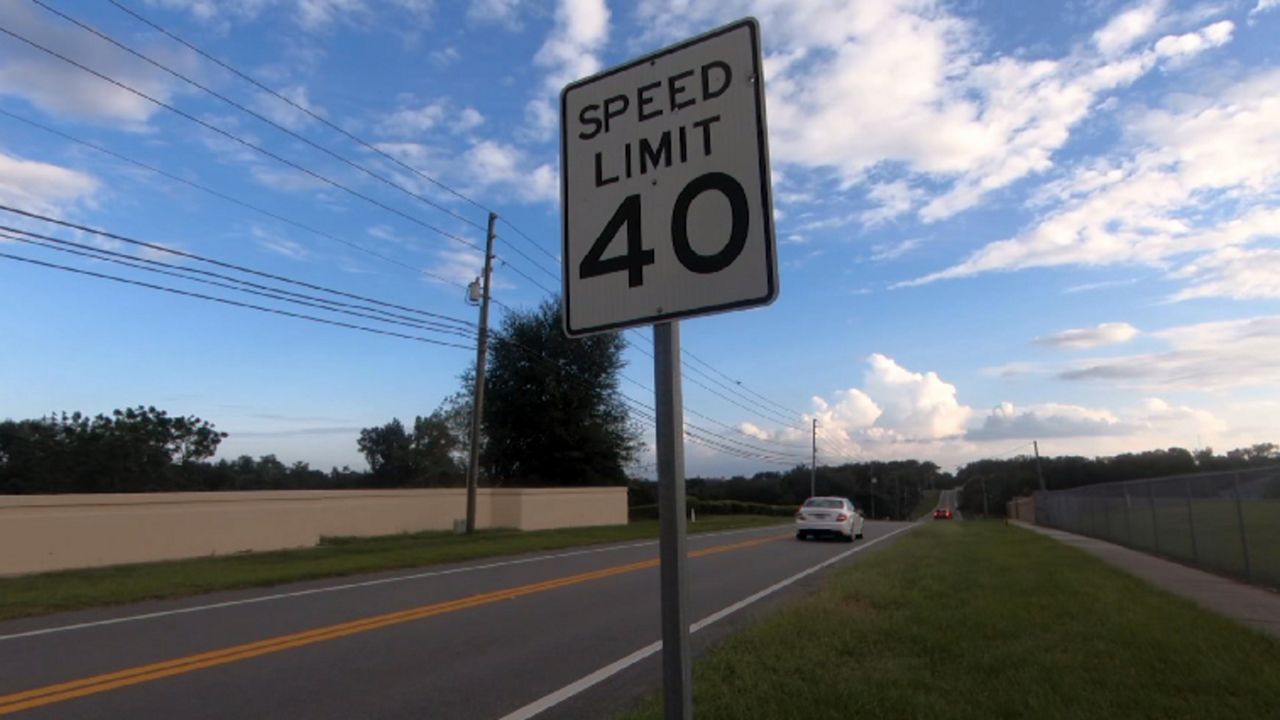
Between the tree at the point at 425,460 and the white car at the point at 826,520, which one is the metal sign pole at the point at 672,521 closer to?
the white car at the point at 826,520

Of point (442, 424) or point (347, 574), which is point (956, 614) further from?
point (442, 424)

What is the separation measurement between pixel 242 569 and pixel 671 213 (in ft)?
53.6

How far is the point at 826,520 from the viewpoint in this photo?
26.7 m

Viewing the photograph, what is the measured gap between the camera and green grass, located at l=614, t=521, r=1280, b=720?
5293 mm

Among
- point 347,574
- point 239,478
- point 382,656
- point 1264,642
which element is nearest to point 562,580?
point 347,574

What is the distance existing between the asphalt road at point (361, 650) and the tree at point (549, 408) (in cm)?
2730

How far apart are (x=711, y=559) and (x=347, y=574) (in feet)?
26.4

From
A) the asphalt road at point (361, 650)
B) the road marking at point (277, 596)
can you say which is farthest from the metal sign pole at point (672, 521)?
the road marking at point (277, 596)

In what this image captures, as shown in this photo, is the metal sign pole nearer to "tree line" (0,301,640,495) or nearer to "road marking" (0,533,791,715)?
"road marking" (0,533,791,715)

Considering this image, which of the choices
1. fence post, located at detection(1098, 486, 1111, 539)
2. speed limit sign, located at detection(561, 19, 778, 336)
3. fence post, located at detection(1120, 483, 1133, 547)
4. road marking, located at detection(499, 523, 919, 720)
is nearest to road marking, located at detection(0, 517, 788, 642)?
road marking, located at detection(499, 523, 919, 720)

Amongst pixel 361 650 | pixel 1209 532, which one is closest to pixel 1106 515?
pixel 1209 532

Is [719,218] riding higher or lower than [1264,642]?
higher

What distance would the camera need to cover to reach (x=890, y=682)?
5945mm

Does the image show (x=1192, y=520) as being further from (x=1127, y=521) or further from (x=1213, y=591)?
(x=1127, y=521)
